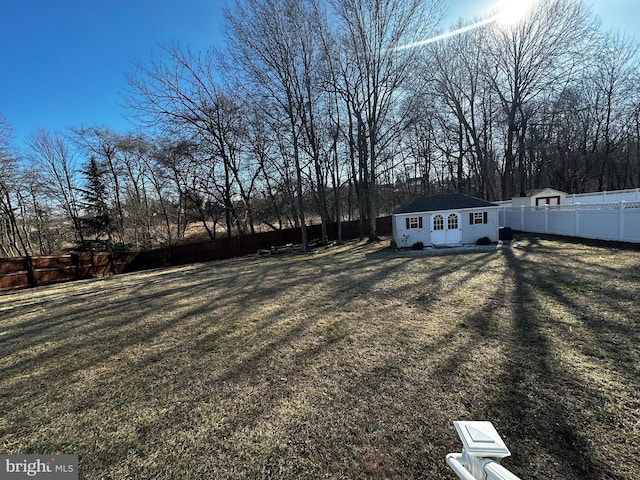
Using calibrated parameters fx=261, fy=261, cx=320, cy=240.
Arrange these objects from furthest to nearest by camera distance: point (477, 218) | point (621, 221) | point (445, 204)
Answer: point (445, 204), point (477, 218), point (621, 221)

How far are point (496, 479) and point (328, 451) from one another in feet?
4.18

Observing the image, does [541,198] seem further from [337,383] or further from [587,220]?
[337,383]

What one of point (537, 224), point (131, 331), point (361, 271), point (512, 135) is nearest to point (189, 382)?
point (131, 331)

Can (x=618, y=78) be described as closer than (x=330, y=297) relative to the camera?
No

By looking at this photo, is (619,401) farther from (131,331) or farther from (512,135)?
(512,135)

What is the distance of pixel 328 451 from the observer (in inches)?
77.0

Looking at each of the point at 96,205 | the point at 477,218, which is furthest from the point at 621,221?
the point at 96,205

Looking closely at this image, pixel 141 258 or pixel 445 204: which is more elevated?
pixel 445 204

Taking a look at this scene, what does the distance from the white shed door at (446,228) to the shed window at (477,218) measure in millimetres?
534

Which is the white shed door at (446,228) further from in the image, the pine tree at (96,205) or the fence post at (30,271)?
the pine tree at (96,205)

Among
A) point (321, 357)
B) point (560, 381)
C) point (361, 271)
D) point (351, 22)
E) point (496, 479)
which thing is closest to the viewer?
point (496, 479)

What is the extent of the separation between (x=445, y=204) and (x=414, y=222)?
69.1 inches

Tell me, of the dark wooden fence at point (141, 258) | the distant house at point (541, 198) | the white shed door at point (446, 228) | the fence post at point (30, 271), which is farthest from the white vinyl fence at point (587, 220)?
the fence post at point (30, 271)

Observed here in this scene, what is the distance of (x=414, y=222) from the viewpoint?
42.9 ft
